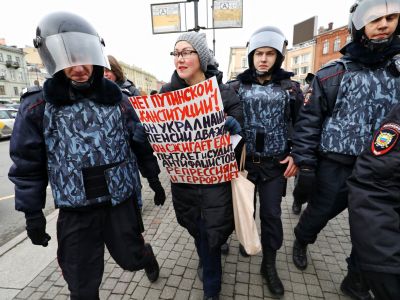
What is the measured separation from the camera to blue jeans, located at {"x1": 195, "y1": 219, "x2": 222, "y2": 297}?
199 centimetres

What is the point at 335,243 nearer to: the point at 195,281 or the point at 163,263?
the point at 195,281

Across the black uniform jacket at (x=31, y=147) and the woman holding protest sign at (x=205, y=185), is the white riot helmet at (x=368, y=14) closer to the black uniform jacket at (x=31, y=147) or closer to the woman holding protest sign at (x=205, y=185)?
the woman holding protest sign at (x=205, y=185)

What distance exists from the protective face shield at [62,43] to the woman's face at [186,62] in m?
0.56

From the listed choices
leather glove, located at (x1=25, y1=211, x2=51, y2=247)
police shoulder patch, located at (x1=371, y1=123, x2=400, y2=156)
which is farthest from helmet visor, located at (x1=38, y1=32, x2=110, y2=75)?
police shoulder patch, located at (x1=371, y1=123, x2=400, y2=156)

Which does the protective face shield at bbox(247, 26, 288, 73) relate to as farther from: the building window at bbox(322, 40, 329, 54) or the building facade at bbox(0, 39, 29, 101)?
the building facade at bbox(0, 39, 29, 101)

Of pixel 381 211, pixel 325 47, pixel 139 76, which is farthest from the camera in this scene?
pixel 139 76

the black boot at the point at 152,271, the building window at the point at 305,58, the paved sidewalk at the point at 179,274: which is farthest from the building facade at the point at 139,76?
the black boot at the point at 152,271

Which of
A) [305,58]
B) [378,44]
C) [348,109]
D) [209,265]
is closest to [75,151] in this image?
[209,265]

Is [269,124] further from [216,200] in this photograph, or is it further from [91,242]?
[91,242]

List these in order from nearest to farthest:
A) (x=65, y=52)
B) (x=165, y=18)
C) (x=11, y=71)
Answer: (x=65, y=52)
(x=165, y=18)
(x=11, y=71)

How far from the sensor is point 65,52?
1.51 metres

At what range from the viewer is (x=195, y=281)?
7.91 feet

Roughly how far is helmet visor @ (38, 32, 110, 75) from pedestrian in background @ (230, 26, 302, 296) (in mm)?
1266

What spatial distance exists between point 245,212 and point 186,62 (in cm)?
117
